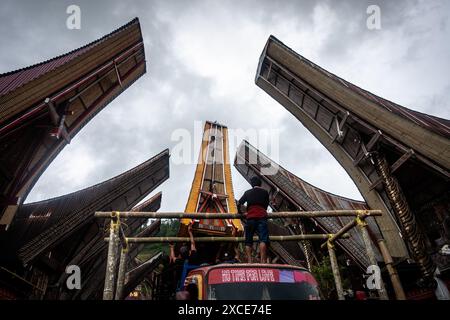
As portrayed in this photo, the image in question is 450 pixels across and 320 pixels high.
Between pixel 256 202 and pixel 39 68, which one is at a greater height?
pixel 39 68

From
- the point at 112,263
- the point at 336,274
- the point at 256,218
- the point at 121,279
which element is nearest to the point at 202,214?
the point at 256,218

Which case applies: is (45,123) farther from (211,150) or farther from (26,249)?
(211,150)

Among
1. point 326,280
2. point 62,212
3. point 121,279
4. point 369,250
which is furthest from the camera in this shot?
point 62,212

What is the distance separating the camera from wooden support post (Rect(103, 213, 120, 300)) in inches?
175

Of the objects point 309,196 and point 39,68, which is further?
point 309,196

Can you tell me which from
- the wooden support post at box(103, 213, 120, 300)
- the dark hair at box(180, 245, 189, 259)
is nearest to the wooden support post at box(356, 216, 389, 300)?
the dark hair at box(180, 245, 189, 259)

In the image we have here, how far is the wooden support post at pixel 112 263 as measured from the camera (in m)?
4.45

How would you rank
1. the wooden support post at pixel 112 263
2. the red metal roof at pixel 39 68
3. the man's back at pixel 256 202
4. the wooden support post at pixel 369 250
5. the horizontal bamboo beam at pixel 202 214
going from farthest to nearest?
the red metal roof at pixel 39 68, the man's back at pixel 256 202, the horizontal bamboo beam at pixel 202 214, the wooden support post at pixel 369 250, the wooden support post at pixel 112 263

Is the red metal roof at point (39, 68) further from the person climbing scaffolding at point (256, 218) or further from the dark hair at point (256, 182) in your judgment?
the person climbing scaffolding at point (256, 218)

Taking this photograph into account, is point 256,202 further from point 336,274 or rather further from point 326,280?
point 326,280

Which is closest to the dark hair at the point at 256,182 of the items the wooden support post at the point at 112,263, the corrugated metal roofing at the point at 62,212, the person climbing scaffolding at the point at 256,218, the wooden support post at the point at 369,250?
the person climbing scaffolding at the point at 256,218

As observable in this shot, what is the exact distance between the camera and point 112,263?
187 inches

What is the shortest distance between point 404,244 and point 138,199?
14667 mm

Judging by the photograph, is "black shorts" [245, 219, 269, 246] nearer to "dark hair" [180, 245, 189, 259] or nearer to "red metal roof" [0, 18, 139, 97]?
"dark hair" [180, 245, 189, 259]
